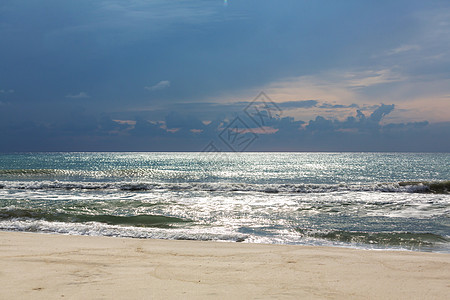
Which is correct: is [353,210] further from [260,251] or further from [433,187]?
[433,187]

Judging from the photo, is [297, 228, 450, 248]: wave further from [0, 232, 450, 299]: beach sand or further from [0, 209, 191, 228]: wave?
[0, 209, 191, 228]: wave

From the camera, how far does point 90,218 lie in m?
11.9

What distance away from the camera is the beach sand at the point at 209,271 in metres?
4.37

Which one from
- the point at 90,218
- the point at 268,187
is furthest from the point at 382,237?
the point at 268,187

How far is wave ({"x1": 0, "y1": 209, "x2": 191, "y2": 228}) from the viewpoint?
1141 centimetres

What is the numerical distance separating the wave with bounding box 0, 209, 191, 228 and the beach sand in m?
3.57

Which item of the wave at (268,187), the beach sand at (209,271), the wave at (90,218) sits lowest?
the wave at (268,187)

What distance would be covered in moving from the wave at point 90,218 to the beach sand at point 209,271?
3.57 meters

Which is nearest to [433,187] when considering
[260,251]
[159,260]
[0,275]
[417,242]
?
[417,242]

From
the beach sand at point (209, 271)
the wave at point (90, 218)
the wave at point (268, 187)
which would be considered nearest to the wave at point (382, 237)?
the beach sand at point (209, 271)

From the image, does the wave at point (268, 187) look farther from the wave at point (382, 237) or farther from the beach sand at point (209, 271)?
the beach sand at point (209, 271)

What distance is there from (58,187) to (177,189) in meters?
9.78

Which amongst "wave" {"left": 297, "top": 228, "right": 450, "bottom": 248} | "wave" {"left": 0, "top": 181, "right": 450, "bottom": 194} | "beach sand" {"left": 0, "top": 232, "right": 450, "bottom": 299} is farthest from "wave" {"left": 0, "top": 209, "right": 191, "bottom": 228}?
"wave" {"left": 0, "top": 181, "right": 450, "bottom": 194}

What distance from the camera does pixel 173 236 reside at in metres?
8.91
